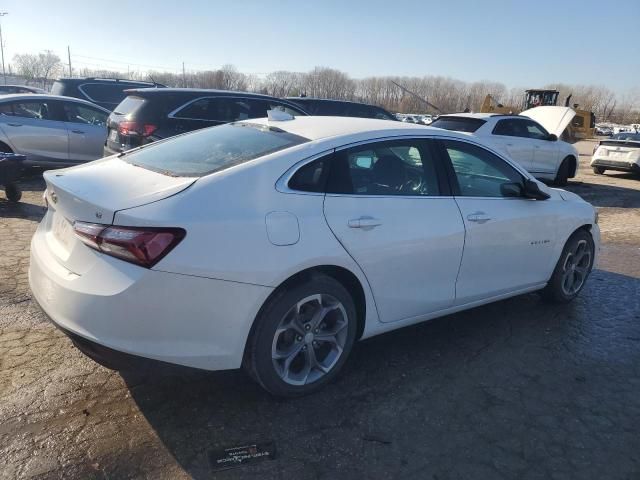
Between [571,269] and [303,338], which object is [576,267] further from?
[303,338]

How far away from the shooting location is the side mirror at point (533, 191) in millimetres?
4234

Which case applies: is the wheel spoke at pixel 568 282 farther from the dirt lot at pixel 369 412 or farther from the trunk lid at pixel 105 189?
the trunk lid at pixel 105 189

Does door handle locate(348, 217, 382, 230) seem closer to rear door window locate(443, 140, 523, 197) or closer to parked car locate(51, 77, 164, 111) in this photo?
Answer: rear door window locate(443, 140, 523, 197)

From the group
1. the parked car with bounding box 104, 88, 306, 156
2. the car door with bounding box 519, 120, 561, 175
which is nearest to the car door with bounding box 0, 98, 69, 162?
the parked car with bounding box 104, 88, 306, 156

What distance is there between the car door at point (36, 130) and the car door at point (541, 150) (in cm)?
945

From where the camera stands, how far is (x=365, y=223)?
10.4 feet

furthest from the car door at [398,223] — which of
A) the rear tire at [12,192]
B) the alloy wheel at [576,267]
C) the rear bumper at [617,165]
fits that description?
the rear bumper at [617,165]

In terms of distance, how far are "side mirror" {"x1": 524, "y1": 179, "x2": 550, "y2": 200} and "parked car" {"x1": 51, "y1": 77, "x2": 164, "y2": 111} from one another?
1165 cm

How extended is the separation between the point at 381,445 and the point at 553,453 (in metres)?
0.89

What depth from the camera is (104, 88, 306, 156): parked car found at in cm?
785

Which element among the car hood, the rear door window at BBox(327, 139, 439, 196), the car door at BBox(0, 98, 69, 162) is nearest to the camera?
the rear door window at BBox(327, 139, 439, 196)

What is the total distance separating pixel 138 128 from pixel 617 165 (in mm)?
13512

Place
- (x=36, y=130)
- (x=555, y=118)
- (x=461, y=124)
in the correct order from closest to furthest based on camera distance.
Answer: (x=36, y=130)
(x=461, y=124)
(x=555, y=118)

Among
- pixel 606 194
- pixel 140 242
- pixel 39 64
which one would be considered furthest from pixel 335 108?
pixel 39 64
